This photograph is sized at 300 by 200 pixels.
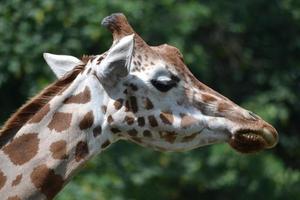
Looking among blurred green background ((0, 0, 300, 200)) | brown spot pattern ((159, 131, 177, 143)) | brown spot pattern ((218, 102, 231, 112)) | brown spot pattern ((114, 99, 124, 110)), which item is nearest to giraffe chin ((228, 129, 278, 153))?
brown spot pattern ((218, 102, 231, 112))

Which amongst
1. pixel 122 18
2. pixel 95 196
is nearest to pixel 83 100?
pixel 122 18

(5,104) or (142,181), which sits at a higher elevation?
(5,104)

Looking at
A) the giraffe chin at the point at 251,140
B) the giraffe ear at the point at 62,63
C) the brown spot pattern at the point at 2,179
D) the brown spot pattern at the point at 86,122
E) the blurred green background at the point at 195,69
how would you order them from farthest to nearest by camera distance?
the blurred green background at the point at 195,69
the giraffe ear at the point at 62,63
the giraffe chin at the point at 251,140
the brown spot pattern at the point at 86,122
the brown spot pattern at the point at 2,179

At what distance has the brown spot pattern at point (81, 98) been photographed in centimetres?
576

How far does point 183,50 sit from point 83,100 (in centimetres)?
567

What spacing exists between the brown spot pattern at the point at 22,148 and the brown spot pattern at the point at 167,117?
555mm

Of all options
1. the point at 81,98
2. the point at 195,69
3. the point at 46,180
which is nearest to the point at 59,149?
the point at 46,180

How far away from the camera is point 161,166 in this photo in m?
11.5

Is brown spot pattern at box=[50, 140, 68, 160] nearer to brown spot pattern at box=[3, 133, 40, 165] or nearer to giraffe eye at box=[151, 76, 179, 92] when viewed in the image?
brown spot pattern at box=[3, 133, 40, 165]

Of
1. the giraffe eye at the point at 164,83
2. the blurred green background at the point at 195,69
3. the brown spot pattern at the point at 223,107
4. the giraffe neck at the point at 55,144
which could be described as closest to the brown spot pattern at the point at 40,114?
the giraffe neck at the point at 55,144

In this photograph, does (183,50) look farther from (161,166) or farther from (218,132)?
(218,132)

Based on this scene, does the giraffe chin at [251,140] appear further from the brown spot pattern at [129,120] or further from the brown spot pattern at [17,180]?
the brown spot pattern at [17,180]

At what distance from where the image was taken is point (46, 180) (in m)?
5.62

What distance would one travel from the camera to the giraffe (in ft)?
18.5
